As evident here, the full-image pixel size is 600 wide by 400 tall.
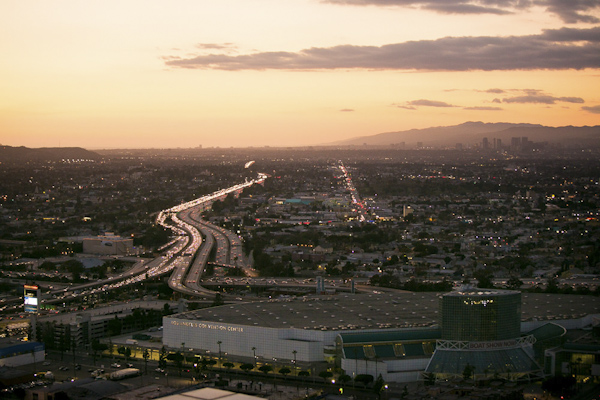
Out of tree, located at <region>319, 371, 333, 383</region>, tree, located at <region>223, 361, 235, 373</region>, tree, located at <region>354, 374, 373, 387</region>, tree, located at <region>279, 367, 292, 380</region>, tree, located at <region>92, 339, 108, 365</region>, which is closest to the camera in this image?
tree, located at <region>354, 374, 373, 387</region>

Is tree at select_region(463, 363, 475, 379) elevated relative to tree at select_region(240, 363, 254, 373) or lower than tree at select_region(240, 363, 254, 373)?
elevated

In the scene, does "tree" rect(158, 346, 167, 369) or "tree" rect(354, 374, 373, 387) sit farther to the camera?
"tree" rect(158, 346, 167, 369)

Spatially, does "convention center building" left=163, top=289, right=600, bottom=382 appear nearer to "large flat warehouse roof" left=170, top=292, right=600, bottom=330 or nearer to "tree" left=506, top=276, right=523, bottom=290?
"large flat warehouse roof" left=170, top=292, right=600, bottom=330

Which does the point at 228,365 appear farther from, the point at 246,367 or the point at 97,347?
the point at 97,347

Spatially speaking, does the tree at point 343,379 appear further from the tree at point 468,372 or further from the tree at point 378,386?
the tree at point 468,372

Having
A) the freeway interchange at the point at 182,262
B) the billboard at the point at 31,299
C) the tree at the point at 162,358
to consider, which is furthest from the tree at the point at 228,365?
the freeway interchange at the point at 182,262

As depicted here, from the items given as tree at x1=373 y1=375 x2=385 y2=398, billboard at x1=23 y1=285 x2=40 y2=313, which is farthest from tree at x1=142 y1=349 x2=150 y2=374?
billboard at x1=23 y1=285 x2=40 y2=313

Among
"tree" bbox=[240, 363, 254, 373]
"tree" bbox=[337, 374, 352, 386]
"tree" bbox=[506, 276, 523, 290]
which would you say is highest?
"tree" bbox=[506, 276, 523, 290]

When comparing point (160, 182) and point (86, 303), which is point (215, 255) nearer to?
point (86, 303)
